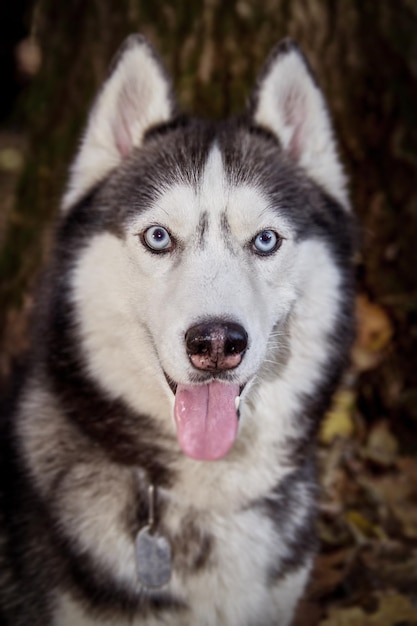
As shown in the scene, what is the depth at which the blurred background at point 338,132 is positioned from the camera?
4.35 m

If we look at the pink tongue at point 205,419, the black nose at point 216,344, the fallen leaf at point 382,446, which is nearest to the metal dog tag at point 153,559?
the pink tongue at point 205,419

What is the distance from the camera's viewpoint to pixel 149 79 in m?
3.04

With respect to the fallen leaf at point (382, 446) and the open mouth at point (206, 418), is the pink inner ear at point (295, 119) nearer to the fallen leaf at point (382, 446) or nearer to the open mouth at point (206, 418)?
the open mouth at point (206, 418)

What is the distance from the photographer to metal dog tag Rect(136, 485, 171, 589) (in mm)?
2822

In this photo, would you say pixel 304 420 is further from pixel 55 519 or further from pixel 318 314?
pixel 55 519

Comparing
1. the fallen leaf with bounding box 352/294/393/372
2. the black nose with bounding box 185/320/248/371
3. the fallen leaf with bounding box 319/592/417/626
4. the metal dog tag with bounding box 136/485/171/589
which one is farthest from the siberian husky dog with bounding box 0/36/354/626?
the fallen leaf with bounding box 352/294/393/372

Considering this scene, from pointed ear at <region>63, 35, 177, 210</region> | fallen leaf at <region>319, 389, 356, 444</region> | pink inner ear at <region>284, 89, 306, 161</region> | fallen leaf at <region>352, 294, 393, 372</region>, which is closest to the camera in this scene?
pointed ear at <region>63, 35, 177, 210</region>

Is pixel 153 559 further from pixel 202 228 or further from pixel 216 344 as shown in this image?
pixel 202 228

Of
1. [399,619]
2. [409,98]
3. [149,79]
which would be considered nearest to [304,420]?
[399,619]

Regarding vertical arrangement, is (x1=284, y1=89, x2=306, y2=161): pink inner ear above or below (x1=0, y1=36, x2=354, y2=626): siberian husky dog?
above

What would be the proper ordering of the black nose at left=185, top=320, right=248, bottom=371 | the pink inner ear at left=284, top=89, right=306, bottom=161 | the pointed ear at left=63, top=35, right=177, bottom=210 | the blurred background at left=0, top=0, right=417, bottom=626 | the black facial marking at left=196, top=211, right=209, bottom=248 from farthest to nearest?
the blurred background at left=0, top=0, right=417, bottom=626
the pink inner ear at left=284, top=89, right=306, bottom=161
the pointed ear at left=63, top=35, right=177, bottom=210
the black facial marking at left=196, top=211, right=209, bottom=248
the black nose at left=185, top=320, right=248, bottom=371

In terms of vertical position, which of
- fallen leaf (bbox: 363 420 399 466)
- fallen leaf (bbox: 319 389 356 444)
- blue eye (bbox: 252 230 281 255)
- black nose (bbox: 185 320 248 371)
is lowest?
fallen leaf (bbox: 363 420 399 466)

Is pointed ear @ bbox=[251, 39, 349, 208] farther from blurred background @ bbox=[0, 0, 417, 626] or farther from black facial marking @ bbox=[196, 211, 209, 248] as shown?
blurred background @ bbox=[0, 0, 417, 626]

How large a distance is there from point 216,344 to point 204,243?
1.43ft
